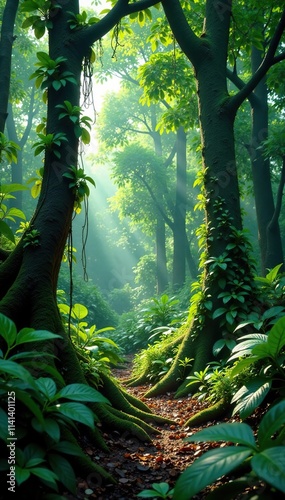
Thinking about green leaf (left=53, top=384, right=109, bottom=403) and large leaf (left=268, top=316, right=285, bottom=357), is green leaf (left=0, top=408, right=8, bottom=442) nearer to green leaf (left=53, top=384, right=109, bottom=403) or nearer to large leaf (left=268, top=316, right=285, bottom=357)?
green leaf (left=53, top=384, right=109, bottom=403)

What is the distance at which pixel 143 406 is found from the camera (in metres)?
4.43

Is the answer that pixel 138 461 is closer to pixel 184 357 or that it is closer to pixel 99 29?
pixel 184 357

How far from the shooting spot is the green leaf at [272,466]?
141cm

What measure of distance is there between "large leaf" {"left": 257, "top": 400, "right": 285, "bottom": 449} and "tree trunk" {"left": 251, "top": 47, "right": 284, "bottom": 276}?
331 inches

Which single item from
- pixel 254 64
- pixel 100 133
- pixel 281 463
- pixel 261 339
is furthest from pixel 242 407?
pixel 100 133

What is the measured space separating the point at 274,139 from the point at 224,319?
5741 millimetres

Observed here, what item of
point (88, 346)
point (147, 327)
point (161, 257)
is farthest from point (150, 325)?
point (161, 257)

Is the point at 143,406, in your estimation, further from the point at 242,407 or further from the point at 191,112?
the point at 191,112

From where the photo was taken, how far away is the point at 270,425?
5.96 feet

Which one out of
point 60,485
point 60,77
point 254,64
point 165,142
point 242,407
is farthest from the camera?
point 165,142

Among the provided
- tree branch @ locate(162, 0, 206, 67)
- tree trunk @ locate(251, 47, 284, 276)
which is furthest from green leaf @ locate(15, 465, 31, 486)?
tree trunk @ locate(251, 47, 284, 276)

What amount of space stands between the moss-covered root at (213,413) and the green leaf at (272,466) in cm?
249

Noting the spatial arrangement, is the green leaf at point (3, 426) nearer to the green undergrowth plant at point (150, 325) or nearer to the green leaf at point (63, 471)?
the green leaf at point (63, 471)

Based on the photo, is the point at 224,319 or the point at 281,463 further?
the point at 224,319
